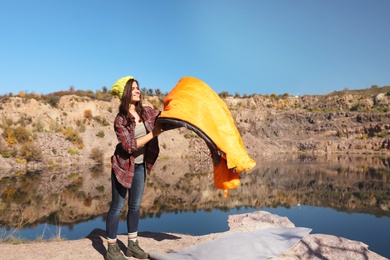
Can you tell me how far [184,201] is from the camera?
43.2ft

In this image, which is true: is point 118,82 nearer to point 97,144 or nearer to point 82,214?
point 82,214

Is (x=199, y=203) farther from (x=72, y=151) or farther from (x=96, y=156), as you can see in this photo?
(x=72, y=151)

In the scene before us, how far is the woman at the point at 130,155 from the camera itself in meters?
4.11

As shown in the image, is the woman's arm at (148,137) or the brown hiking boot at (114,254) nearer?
the woman's arm at (148,137)

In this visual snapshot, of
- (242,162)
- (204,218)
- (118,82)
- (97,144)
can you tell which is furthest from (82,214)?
(97,144)

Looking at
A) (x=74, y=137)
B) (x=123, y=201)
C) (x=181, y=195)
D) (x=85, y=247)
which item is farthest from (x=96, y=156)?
(x=123, y=201)

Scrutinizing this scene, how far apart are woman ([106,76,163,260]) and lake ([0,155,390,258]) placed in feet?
9.16

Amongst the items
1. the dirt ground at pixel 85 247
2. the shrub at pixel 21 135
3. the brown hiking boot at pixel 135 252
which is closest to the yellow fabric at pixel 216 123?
the brown hiking boot at pixel 135 252

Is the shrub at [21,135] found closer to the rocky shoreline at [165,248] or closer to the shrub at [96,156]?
the shrub at [96,156]

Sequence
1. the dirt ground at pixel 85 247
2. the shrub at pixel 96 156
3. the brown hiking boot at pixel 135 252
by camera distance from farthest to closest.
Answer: the shrub at pixel 96 156 < the dirt ground at pixel 85 247 < the brown hiking boot at pixel 135 252

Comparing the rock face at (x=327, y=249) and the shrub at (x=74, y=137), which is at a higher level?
the shrub at (x=74, y=137)

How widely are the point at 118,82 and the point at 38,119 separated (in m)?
29.2

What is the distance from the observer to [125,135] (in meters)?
4.04

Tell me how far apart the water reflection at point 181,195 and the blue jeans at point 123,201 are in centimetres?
555
